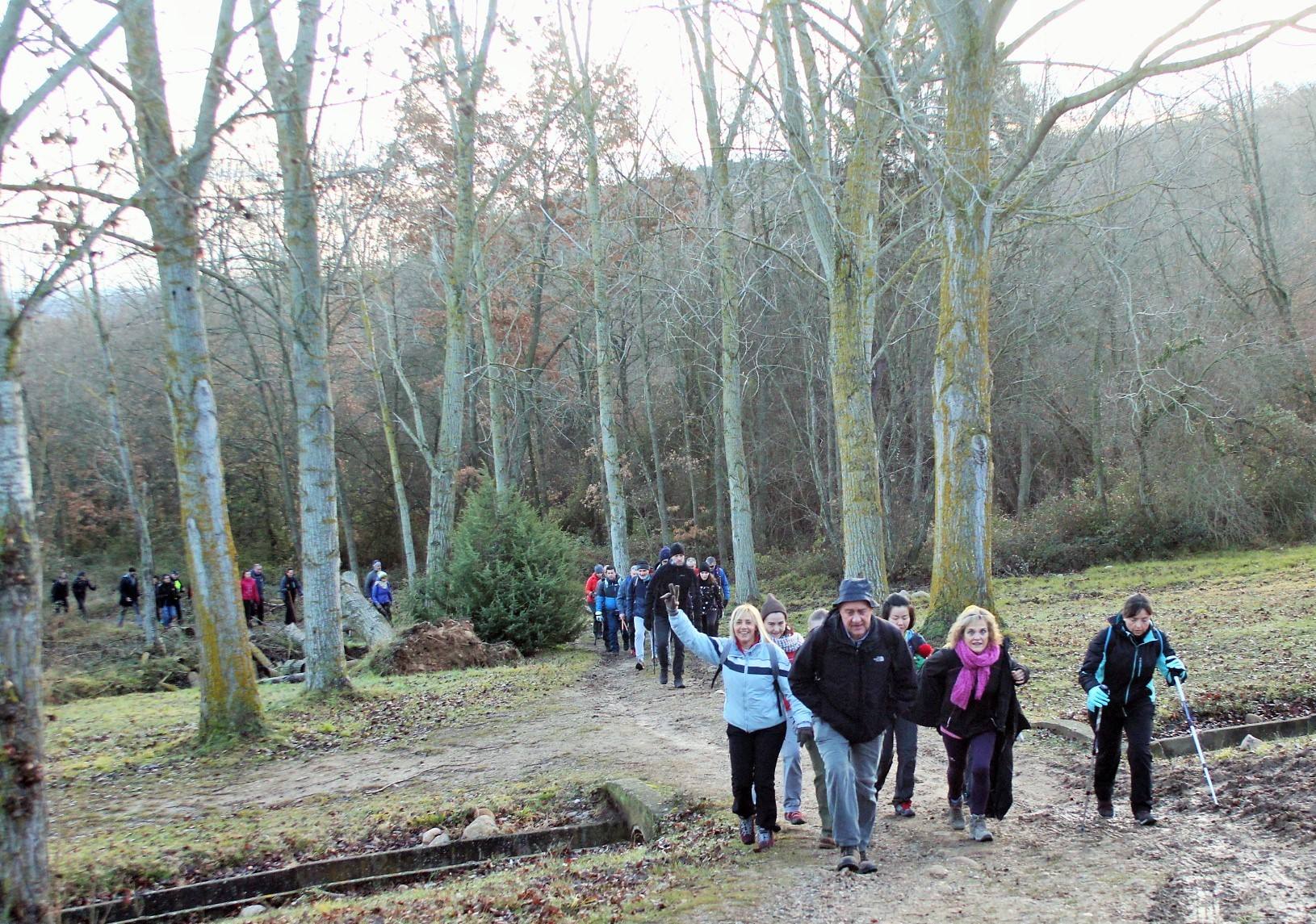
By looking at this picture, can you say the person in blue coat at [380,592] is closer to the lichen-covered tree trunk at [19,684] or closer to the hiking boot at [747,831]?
the hiking boot at [747,831]

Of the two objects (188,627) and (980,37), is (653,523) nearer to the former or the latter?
(188,627)

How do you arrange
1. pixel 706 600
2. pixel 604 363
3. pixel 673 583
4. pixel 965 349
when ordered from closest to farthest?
pixel 965 349 → pixel 673 583 → pixel 706 600 → pixel 604 363

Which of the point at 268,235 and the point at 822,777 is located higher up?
the point at 268,235

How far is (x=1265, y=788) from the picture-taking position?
6676mm

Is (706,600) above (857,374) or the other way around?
the other way around

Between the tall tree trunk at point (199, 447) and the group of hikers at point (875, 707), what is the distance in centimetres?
640

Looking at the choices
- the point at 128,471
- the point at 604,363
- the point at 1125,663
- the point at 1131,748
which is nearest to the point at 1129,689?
the point at 1125,663

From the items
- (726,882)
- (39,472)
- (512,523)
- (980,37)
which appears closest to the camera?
(726,882)

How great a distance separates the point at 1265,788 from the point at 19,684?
25.3 feet

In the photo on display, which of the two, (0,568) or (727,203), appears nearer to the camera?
(0,568)

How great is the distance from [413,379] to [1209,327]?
30099 millimetres

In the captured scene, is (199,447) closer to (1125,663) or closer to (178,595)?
(1125,663)

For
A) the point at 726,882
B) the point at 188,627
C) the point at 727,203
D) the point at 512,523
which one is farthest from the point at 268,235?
the point at 726,882

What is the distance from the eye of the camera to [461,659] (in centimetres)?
1758
